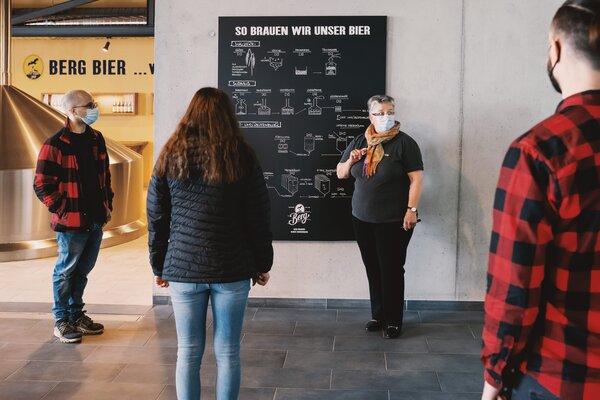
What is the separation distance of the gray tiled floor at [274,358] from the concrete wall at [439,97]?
1.10 ft

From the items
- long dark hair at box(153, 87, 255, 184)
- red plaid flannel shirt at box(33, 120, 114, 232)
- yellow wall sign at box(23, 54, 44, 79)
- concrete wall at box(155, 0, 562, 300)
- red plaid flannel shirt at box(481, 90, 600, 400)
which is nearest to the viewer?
red plaid flannel shirt at box(481, 90, 600, 400)

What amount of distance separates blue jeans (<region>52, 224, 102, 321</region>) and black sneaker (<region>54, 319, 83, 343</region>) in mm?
39

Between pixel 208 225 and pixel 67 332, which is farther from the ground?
pixel 208 225

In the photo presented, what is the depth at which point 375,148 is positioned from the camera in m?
4.25

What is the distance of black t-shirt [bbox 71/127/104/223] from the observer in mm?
3977

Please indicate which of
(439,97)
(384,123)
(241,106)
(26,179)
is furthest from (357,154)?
(26,179)

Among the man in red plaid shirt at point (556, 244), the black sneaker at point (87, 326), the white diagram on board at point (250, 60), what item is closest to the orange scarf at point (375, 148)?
the white diagram on board at point (250, 60)

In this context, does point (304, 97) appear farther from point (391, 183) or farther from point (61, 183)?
point (61, 183)

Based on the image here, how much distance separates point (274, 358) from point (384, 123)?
1.66 m

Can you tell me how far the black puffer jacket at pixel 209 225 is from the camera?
247cm

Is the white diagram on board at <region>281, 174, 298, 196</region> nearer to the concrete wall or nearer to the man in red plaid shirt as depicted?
the concrete wall

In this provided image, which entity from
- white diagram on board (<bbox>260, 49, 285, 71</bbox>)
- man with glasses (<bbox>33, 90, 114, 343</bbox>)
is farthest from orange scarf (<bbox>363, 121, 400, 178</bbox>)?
man with glasses (<bbox>33, 90, 114, 343</bbox>)

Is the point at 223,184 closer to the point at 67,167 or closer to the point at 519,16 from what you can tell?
the point at 67,167

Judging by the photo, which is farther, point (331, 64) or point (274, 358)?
point (331, 64)
